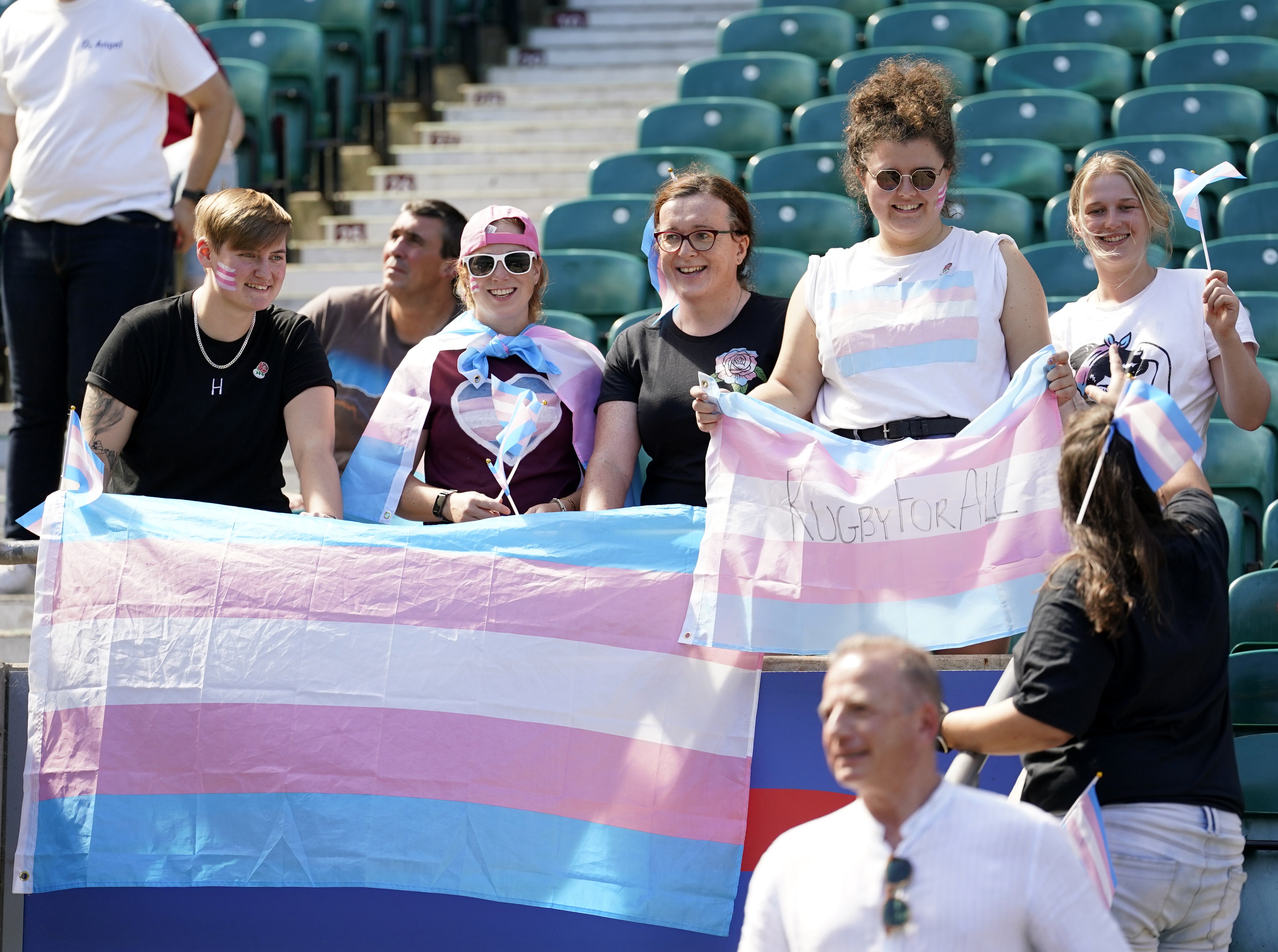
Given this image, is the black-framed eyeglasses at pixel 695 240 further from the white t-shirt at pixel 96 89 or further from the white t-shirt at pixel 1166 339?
the white t-shirt at pixel 96 89

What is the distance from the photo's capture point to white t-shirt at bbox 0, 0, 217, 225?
452 cm

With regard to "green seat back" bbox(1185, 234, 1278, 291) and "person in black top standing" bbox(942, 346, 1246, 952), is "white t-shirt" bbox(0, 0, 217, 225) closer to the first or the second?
"person in black top standing" bbox(942, 346, 1246, 952)

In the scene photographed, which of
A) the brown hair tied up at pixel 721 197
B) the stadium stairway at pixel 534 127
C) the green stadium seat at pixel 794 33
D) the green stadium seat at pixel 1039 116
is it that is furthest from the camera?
the green stadium seat at pixel 794 33

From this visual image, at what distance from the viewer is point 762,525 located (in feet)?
10.5

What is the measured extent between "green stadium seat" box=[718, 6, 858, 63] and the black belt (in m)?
4.72

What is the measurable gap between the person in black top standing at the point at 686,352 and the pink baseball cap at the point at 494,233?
362 millimetres

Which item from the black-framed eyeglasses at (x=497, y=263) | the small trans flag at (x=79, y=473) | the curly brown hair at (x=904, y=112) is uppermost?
the curly brown hair at (x=904, y=112)

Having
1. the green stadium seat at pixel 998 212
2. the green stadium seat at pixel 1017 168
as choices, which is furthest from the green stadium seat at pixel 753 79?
the green stadium seat at pixel 998 212

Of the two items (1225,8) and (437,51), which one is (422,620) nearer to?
(1225,8)

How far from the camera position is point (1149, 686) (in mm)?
2295

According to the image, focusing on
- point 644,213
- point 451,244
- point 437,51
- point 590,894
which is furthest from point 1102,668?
point 437,51

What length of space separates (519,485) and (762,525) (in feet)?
2.68

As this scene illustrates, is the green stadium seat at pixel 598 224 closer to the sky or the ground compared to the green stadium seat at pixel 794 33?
closer to the ground

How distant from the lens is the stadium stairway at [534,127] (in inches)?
282
